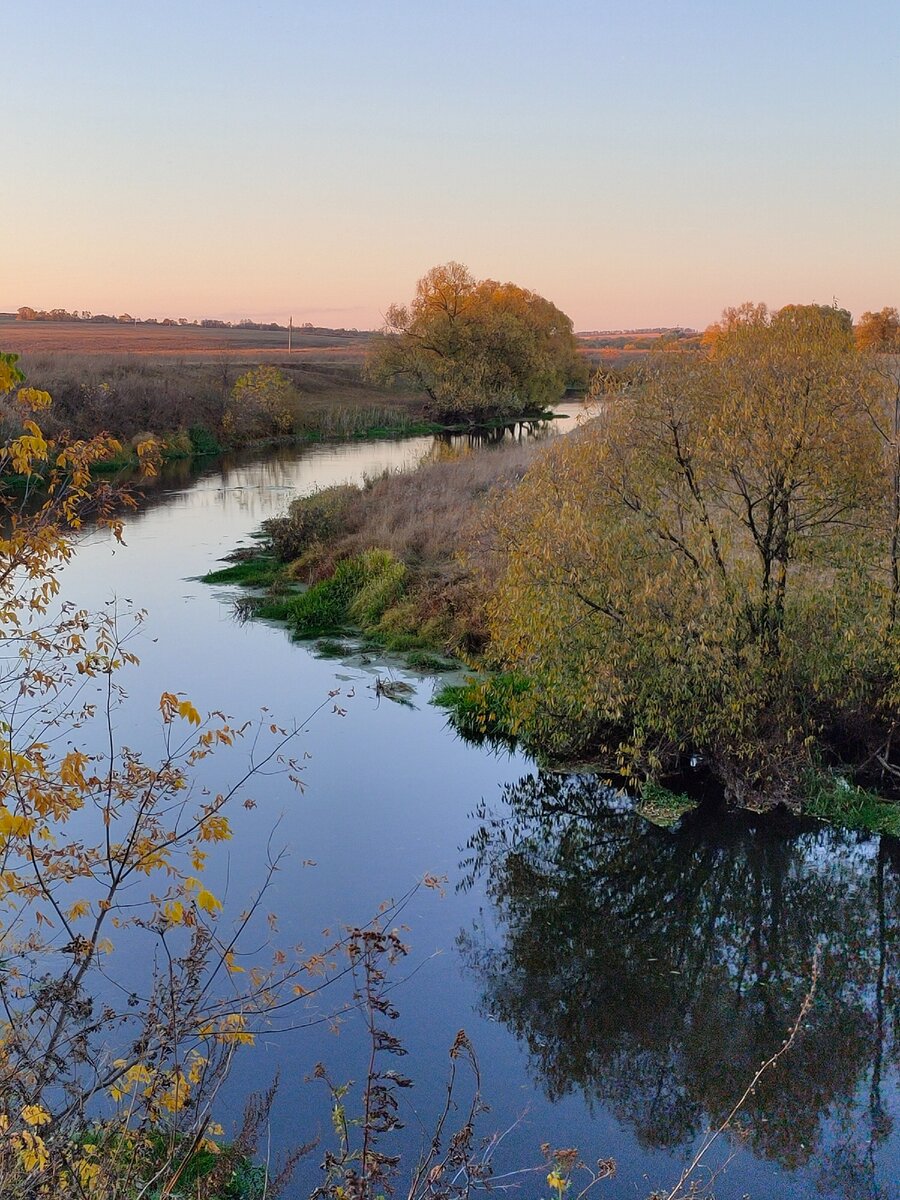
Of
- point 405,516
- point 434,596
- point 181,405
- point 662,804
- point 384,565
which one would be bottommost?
point 662,804

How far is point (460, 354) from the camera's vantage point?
197ft

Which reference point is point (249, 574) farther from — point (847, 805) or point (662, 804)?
point (847, 805)

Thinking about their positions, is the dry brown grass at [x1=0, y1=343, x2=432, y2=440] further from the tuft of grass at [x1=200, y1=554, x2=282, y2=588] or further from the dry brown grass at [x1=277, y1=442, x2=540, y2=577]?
the tuft of grass at [x1=200, y1=554, x2=282, y2=588]

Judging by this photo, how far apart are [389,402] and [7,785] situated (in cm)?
6257

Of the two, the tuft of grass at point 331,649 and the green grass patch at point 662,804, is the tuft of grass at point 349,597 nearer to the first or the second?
the tuft of grass at point 331,649

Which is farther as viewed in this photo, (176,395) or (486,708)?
(176,395)

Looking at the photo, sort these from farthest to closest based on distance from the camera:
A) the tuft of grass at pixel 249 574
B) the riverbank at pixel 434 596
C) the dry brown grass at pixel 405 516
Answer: the tuft of grass at pixel 249 574 → the dry brown grass at pixel 405 516 → the riverbank at pixel 434 596

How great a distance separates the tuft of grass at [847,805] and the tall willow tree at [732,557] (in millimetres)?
208

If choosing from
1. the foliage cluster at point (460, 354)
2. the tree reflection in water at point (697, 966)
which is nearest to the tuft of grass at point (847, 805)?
the tree reflection in water at point (697, 966)

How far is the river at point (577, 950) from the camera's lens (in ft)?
22.7

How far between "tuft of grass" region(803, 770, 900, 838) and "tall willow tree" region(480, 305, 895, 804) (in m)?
0.21

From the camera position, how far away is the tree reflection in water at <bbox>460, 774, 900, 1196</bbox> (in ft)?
23.3

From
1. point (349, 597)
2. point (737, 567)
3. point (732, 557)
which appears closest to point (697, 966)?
point (737, 567)

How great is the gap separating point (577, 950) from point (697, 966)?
1.01 metres
